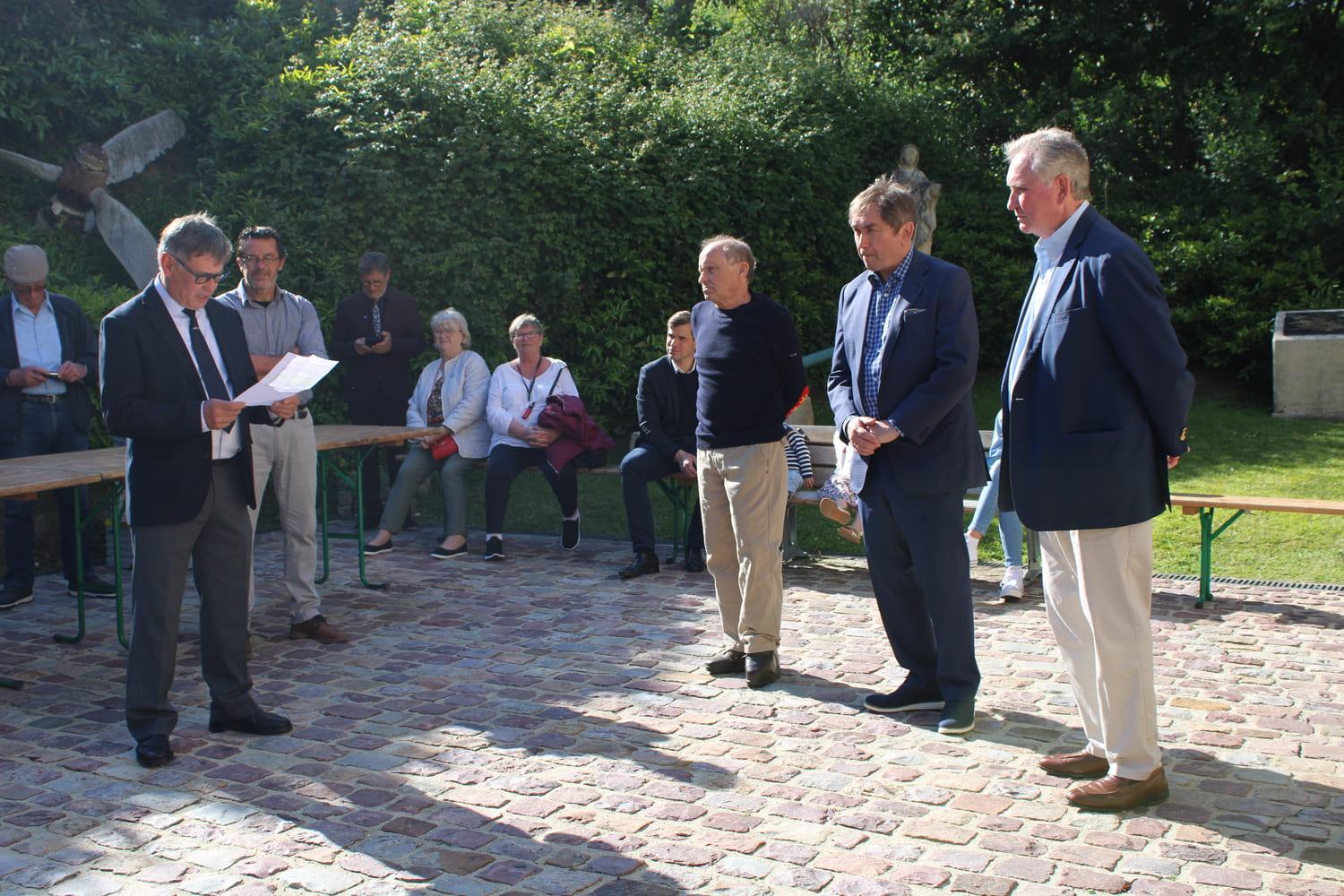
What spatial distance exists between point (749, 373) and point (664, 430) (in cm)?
279

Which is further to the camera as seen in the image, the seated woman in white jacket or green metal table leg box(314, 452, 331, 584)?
the seated woman in white jacket

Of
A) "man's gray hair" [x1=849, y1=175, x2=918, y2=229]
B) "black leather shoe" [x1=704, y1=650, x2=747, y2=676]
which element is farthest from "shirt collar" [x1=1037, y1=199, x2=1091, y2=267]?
"black leather shoe" [x1=704, y1=650, x2=747, y2=676]

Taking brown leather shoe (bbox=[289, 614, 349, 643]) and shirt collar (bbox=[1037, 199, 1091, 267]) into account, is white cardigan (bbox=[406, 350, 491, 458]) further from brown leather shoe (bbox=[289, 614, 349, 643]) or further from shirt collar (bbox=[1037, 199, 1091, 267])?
shirt collar (bbox=[1037, 199, 1091, 267])

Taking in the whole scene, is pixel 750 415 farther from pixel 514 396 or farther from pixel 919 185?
pixel 919 185

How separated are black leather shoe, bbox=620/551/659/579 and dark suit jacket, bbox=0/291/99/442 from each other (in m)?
3.35

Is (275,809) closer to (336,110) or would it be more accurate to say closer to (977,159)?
(336,110)

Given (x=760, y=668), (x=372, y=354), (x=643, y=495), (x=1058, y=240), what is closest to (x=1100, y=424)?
(x=1058, y=240)

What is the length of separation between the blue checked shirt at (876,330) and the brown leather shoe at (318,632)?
304cm

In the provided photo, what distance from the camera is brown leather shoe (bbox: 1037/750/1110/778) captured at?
4426 millimetres

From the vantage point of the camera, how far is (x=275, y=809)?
13.9 feet

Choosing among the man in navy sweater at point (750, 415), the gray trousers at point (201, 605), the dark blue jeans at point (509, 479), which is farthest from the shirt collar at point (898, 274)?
the dark blue jeans at point (509, 479)

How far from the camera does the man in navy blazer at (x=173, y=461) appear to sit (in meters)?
4.64

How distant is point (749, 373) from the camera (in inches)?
Answer: 221

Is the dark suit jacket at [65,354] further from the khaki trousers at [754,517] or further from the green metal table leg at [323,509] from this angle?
the khaki trousers at [754,517]
